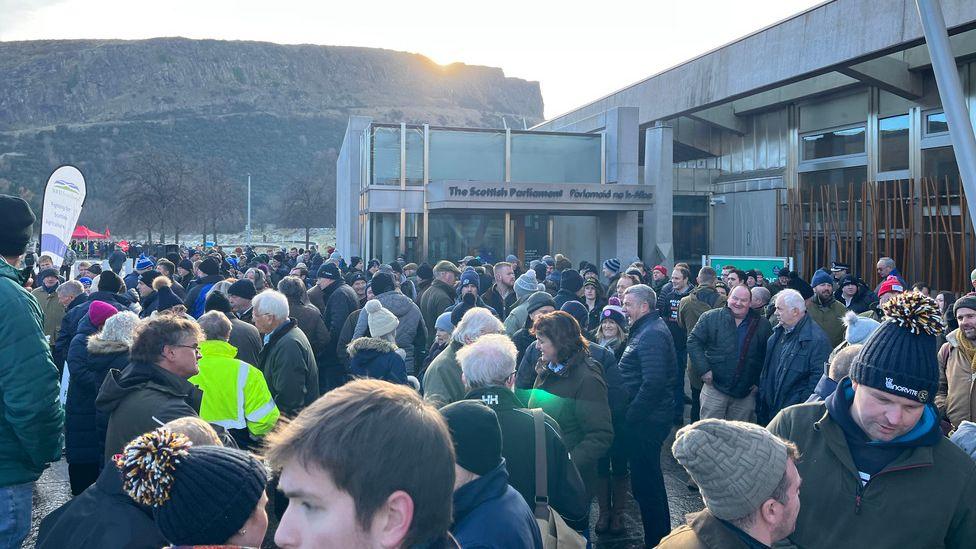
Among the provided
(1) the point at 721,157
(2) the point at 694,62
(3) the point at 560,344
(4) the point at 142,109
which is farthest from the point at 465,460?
(4) the point at 142,109

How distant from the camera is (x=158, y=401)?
3486 millimetres

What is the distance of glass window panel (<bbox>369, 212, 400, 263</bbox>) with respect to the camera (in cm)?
2316

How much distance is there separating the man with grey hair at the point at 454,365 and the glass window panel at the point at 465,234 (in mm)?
17616

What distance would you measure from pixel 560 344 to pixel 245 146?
97910 mm

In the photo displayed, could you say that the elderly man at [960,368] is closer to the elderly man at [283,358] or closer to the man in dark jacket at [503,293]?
the elderly man at [283,358]

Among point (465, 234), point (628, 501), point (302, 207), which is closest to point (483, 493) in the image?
point (628, 501)

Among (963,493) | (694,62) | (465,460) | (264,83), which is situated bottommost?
(963,493)

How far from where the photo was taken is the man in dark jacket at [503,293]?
10211mm

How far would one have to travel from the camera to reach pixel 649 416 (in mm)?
5766

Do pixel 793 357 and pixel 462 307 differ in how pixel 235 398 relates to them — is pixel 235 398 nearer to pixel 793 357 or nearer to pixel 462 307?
pixel 462 307

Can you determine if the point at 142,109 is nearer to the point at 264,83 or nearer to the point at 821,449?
the point at 264,83

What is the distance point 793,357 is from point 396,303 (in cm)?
406

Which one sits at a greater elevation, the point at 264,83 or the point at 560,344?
the point at 264,83

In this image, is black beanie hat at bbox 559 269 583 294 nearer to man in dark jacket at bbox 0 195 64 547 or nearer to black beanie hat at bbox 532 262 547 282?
black beanie hat at bbox 532 262 547 282
